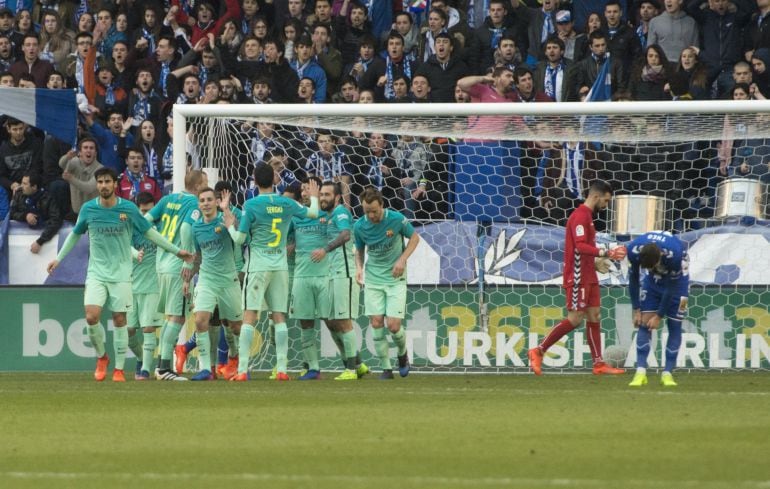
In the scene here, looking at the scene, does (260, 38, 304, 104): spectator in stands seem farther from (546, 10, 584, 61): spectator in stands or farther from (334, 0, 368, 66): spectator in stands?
(546, 10, 584, 61): spectator in stands

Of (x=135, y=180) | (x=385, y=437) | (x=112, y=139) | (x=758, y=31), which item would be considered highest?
(x=758, y=31)

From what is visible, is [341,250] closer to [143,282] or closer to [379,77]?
[143,282]

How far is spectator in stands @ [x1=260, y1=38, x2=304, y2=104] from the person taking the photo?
2012 centimetres

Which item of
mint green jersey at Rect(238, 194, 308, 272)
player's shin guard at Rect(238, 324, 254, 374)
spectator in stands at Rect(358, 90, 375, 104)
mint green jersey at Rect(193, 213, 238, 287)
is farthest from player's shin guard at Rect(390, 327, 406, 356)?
spectator in stands at Rect(358, 90, 375, 104)

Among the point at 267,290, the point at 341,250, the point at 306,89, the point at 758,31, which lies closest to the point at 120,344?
the point at 267,290

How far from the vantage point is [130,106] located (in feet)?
68.2

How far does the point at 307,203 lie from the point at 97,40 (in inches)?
276

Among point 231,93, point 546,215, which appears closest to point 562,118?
point 546,215

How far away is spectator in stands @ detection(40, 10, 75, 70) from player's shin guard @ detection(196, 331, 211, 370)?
9.05 metres

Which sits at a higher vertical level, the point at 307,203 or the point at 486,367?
the point at 307,203

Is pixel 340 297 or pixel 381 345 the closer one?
pixel 381 345

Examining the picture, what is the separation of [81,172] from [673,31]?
791cm

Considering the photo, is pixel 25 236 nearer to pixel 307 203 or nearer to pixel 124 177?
pixel 124 177

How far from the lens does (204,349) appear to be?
14508mm
